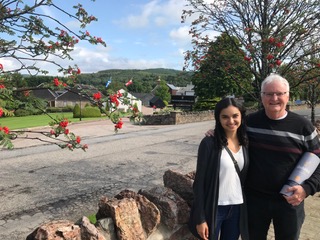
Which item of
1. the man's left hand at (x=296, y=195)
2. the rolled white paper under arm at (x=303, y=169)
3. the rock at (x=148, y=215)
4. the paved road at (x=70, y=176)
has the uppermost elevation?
the rolled white paper under arm at (x=303, y=169)

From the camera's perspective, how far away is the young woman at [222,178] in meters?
2.49

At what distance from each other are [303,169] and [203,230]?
37.6 inches

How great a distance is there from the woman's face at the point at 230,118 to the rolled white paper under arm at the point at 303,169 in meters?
0.60

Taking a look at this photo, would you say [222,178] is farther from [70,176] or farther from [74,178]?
[70,176]

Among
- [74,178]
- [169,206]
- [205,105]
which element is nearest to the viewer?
[169,206]

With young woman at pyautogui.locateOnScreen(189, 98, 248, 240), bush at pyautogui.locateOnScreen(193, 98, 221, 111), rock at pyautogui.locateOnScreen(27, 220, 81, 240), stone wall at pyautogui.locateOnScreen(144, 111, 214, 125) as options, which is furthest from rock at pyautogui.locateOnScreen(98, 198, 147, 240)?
bush at pyautogui.locateOnScreen(193, 98, 221, 111)

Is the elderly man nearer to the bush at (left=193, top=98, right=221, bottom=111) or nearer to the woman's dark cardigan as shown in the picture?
the woman's dark cardigan

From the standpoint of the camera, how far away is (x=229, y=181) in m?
2.59

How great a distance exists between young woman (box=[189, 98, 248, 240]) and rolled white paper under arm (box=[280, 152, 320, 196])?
0.37 meters

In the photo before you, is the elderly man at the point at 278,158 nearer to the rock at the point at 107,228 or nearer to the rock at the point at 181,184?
the rock at the point at 181,184

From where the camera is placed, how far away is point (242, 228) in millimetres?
2697

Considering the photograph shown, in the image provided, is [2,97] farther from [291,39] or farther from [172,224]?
[291,39]

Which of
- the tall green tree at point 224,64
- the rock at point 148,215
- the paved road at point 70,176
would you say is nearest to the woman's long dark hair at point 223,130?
the rock at point 148,215

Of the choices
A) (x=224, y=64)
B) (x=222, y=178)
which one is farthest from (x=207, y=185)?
(x=224, y=64)
